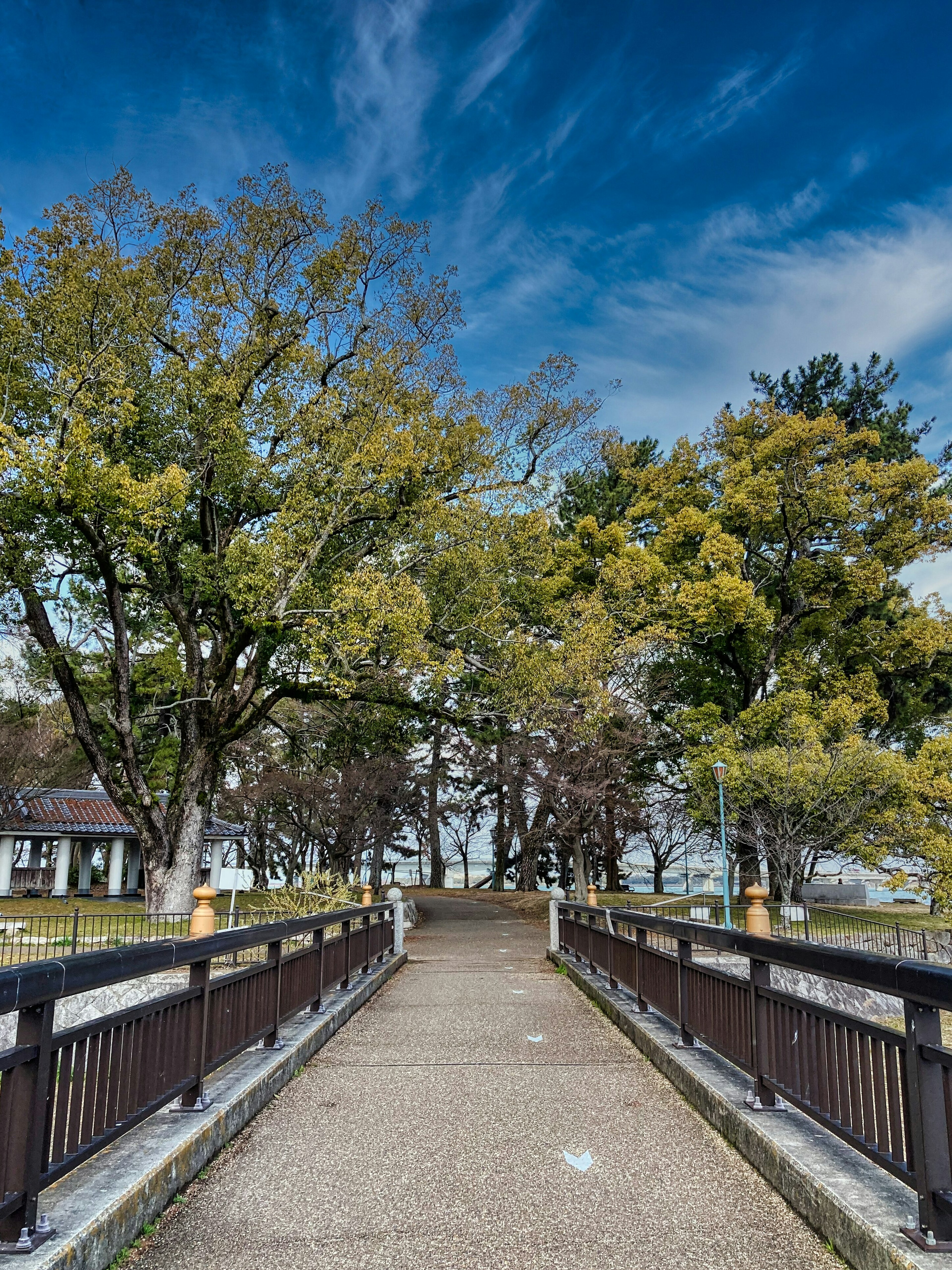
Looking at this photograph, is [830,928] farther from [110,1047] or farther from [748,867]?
[110,1047]

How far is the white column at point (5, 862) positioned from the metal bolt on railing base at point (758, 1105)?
30993 mm

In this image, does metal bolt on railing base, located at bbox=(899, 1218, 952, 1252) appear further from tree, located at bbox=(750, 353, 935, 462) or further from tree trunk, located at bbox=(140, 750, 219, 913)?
tree, located at bbox=(750, 353, 935, 462)

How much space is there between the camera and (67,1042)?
9.89 feet

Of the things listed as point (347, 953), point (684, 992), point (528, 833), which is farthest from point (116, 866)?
point (684, 992)

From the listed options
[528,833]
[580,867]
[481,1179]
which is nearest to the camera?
[481,1179]

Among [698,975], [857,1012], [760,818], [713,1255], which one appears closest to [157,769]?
[760,818]

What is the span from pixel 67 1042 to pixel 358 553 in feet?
56.5

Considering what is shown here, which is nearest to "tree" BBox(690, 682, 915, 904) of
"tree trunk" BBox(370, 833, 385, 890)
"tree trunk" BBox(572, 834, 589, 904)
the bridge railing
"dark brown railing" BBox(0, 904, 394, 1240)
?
"tree trunk" BBox(572, 834, 589, 904)

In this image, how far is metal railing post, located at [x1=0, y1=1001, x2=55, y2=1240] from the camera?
8.68 feet

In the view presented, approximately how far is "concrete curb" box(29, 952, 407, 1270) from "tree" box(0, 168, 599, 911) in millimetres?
11421

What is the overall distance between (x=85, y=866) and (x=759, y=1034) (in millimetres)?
35052

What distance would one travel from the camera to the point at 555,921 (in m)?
14.4

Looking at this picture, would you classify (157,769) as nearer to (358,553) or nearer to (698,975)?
(358,553)

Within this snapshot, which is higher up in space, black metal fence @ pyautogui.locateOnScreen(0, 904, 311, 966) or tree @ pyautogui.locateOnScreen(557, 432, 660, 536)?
tree @ pyautogui.locateOnScreen(557, 432, 660, 536)
